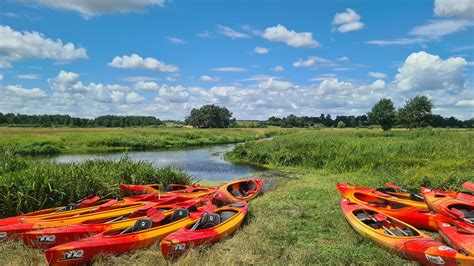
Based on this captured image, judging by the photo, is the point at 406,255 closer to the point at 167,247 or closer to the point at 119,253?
the point at 167,247

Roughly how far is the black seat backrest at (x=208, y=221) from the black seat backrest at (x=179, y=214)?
57 cm

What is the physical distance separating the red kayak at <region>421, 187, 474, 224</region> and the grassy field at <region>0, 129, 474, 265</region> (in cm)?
181

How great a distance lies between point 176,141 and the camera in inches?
1758

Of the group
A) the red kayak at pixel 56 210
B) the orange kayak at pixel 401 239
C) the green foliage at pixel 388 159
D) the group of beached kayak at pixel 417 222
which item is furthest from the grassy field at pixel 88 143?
the orange kayak at pixel 401 239

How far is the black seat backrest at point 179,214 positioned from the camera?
7.44 meters

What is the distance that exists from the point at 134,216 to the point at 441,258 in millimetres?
→ 5615

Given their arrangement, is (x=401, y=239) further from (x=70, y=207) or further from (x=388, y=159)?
(x=388, y=159)

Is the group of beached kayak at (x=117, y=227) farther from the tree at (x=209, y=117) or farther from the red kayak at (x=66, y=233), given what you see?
the tree at (x=209, y=117)

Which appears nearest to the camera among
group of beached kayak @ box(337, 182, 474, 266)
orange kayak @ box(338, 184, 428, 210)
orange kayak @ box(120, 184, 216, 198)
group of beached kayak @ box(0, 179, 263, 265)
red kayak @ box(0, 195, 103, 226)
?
group of beached kayak @ box(337, 182, 474, 266)

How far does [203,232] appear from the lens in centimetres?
646

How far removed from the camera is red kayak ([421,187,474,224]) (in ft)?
23.1

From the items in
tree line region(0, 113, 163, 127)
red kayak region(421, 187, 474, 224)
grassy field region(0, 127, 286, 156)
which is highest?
tree line region(0, 113, 163, 127)

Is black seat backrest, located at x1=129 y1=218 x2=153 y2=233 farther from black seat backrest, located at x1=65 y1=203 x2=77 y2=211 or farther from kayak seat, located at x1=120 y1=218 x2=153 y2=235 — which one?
black seat backrest, located at x1=65 y1=203 x2=77 y2=211

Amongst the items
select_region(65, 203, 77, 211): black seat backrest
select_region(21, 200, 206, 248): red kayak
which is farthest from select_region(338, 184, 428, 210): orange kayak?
select_region(65, 203, 77, 211): black seat backrest
